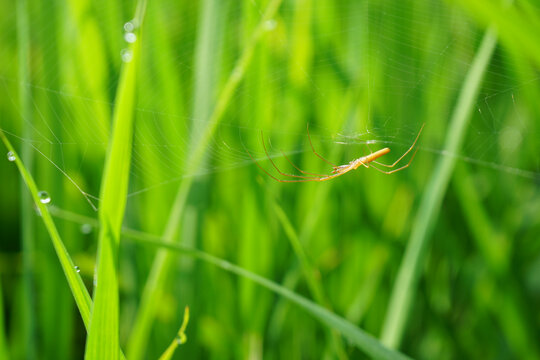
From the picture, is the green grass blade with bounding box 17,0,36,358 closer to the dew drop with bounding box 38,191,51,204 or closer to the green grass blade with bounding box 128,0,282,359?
the green grass blade with bounding box 128,0,282,359

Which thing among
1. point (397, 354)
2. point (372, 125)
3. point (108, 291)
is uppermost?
point (372, 125)

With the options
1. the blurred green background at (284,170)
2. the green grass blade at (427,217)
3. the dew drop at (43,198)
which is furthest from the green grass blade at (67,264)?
the green grass blade at (427,217)

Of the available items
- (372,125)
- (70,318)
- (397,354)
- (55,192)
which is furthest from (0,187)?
(397,354)

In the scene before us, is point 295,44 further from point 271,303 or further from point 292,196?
point 271,303

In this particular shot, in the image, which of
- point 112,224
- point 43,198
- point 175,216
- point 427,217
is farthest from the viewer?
point 427,217

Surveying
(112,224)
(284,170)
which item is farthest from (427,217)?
(112,224)

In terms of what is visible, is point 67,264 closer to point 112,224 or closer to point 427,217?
point 112,224

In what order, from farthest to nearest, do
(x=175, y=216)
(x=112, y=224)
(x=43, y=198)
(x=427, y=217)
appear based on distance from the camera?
(x=427, y=217) < (x=175, y=216) < (x=43, y=198) < (x=112, y=224)
